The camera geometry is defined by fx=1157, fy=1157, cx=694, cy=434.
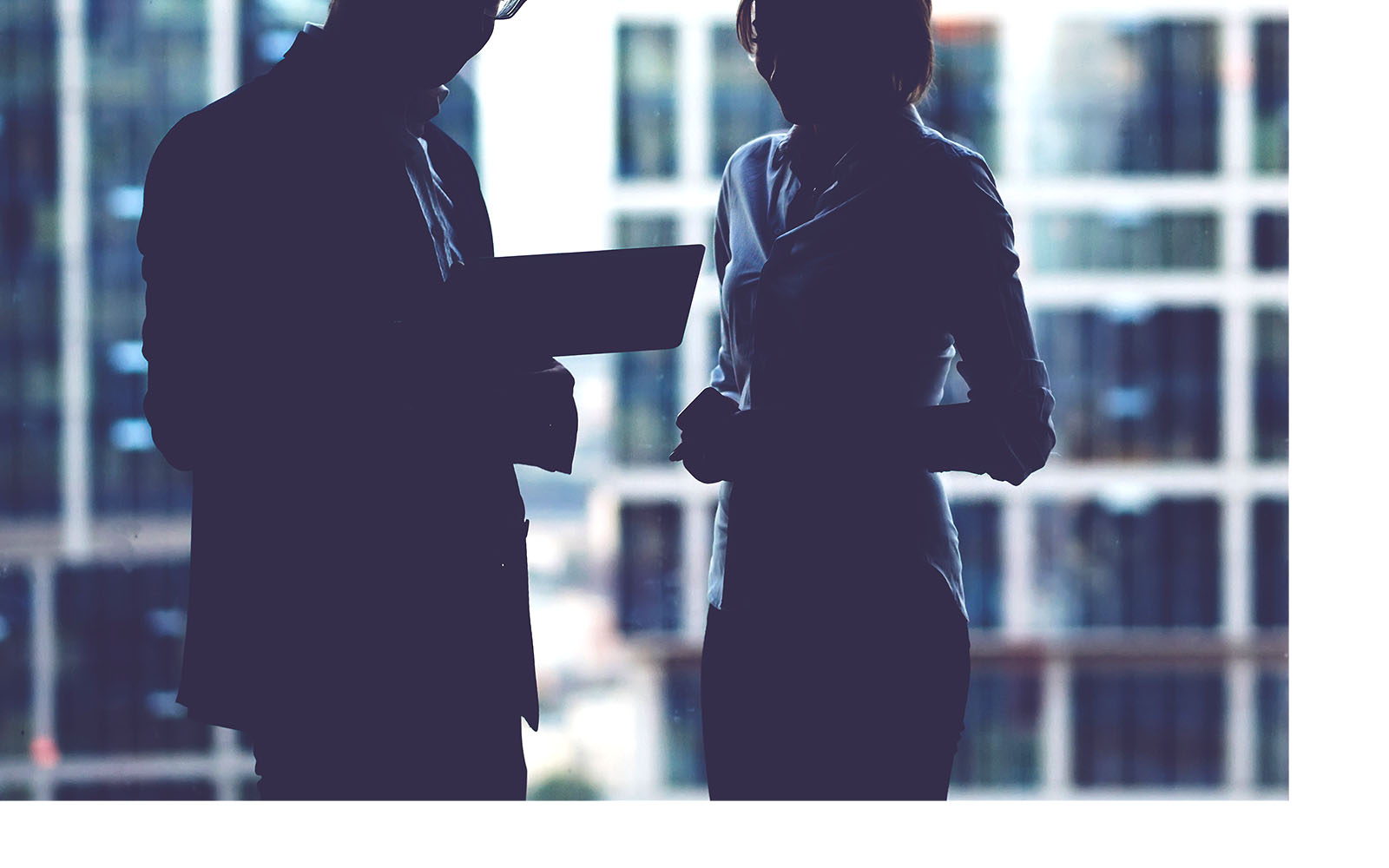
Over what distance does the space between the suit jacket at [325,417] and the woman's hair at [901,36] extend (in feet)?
1.60

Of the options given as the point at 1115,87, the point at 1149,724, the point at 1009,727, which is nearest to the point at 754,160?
the point at 1115,87

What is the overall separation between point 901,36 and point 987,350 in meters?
0.35

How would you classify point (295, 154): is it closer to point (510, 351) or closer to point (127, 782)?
point (510, 351)

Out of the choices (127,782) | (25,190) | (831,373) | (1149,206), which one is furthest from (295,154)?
(1149,206)

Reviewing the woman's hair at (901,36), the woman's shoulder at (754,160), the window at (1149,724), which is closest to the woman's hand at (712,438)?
the woman's shoulder at (754,160)

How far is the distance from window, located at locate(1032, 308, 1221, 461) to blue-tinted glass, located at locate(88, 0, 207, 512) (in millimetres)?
10844

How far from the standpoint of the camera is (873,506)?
1253mm

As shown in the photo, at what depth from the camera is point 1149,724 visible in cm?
1677

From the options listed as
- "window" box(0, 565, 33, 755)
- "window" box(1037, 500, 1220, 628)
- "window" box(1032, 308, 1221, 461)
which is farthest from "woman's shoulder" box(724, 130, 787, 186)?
"window" box(1037, 500, 1220, 628)

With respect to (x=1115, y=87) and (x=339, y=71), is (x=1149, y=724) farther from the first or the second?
(x=339, y=71)

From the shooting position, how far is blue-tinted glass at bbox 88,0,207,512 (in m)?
11.5

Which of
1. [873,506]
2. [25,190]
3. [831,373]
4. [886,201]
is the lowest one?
[873,506]
